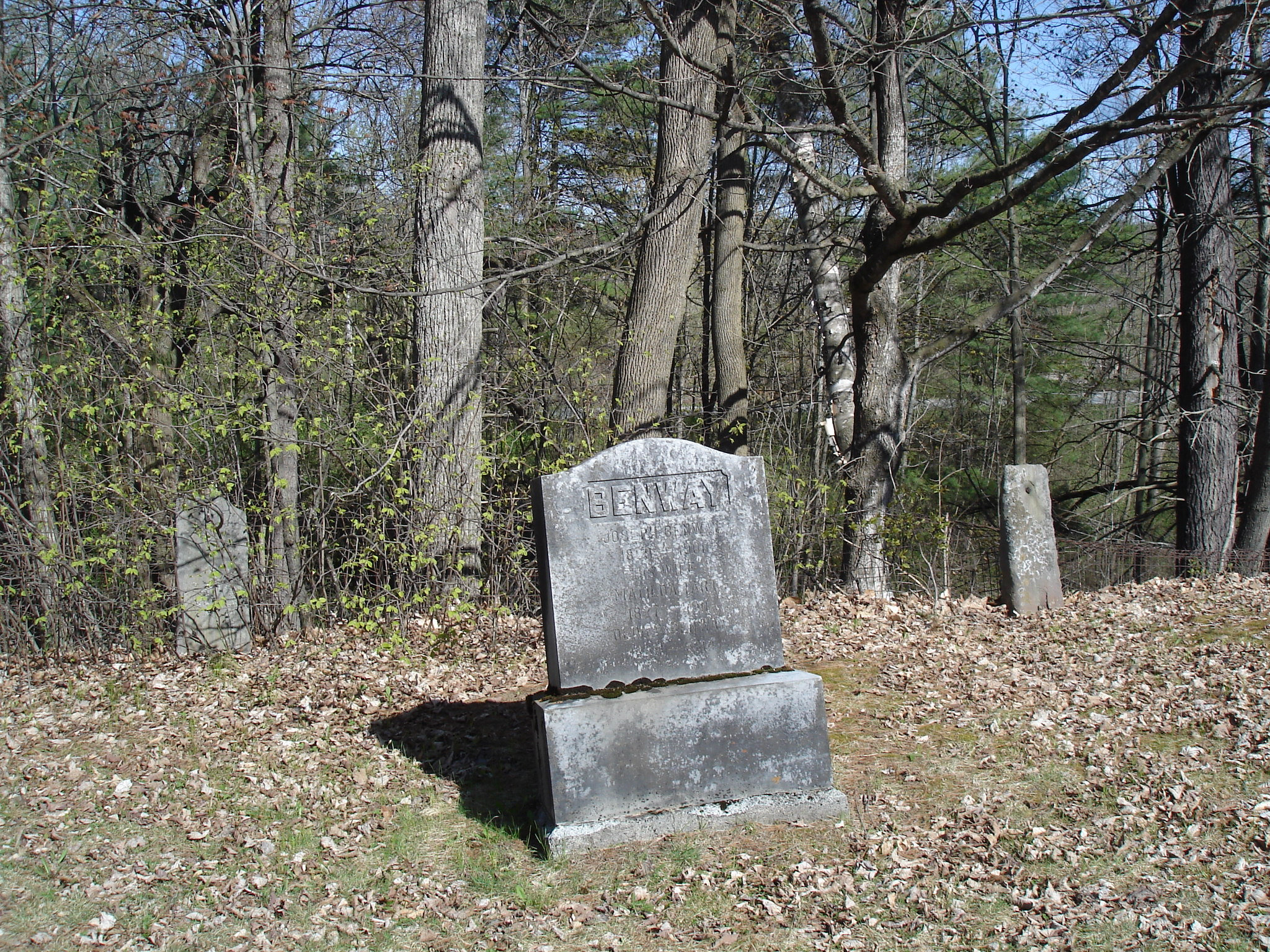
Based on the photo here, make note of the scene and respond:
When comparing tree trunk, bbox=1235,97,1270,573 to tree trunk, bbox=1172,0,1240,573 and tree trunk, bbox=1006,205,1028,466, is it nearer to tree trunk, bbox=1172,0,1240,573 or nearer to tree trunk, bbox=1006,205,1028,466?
tree trunk, bbox=1172,0,1240,573

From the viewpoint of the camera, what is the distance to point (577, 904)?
411 centimetres

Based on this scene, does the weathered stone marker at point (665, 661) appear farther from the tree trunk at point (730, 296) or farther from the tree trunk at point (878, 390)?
the tree trunk at point (730, 296)

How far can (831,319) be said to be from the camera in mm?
10633

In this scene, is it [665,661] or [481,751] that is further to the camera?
[481,751]

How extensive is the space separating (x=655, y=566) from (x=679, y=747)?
87 centimetres

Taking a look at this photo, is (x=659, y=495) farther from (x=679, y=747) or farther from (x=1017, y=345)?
(x=1017, y=345)

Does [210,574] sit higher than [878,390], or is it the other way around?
[878,390]

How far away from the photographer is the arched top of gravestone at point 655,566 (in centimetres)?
472

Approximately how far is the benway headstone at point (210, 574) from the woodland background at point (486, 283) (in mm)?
179

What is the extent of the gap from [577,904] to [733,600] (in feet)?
5.27

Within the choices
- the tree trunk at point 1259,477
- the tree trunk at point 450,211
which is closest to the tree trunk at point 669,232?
the tree trunk at point 450,211

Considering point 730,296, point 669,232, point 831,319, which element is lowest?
point 831,319

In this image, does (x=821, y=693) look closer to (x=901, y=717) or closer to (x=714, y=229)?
(x=901, y=717)

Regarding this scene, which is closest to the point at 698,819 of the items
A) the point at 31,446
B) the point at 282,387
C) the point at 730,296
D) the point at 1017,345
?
the point at 282,387
